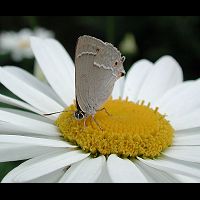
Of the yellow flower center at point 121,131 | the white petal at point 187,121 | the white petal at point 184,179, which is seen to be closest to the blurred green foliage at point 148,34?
the white petal at point 187,121

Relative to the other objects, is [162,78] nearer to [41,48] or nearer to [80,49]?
[41,48]

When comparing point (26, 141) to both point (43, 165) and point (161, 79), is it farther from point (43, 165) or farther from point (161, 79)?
point (161, 79)

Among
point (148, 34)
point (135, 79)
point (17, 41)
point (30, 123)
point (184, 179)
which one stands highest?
point (17, 41)

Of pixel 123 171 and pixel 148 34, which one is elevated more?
pixel 148 34

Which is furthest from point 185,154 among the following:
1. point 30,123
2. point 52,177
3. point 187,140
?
point 30,123

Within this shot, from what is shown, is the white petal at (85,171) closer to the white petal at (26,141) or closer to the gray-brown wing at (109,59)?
the white petal at (26,141)

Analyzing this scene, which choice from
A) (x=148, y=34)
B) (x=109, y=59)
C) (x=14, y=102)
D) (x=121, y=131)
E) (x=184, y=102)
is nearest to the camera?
(x=109, y=59)
